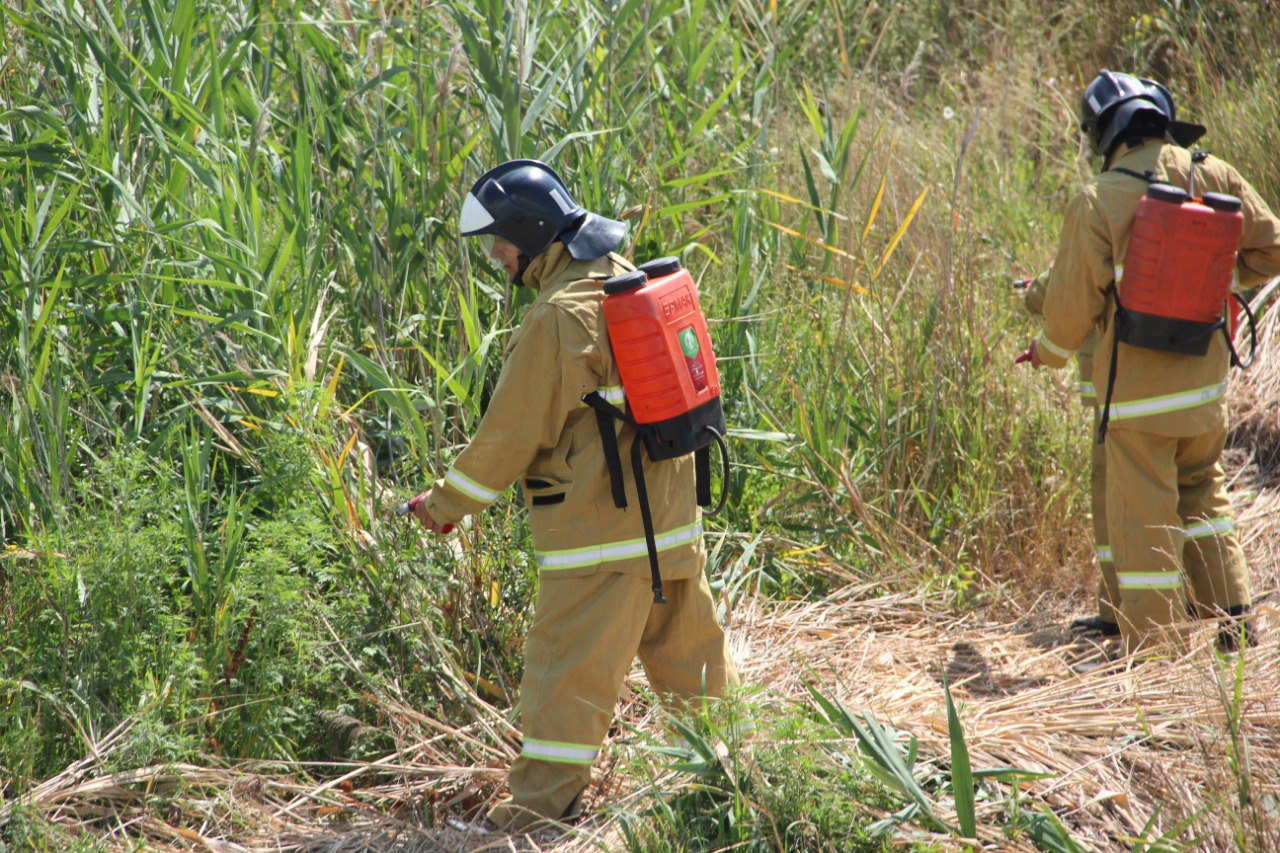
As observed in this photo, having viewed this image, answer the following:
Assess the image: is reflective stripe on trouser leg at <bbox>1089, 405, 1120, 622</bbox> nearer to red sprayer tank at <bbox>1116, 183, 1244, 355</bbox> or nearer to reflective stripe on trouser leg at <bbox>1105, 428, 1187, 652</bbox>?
reflective stripe on trouser leg at <bbox>1105, 428, 1187, 652</bbox>

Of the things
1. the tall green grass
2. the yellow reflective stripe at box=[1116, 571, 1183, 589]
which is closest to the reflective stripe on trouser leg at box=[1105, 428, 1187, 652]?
the yellow reflective stripe at box=[1116, 571, 1183, 589]

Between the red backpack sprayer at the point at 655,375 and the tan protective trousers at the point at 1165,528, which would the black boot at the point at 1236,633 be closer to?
the tan protective trousers at the point at 1165,528

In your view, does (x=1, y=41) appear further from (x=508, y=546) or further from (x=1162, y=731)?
(x=1162, y=731)

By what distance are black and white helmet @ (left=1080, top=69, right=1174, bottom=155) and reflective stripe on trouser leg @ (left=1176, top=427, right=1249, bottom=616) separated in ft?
3.41

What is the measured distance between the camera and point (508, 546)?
3418mm

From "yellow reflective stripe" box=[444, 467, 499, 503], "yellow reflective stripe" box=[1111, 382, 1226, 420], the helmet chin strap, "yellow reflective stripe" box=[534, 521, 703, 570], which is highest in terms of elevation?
the helmet chin strap

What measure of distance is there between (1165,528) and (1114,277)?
82 cm

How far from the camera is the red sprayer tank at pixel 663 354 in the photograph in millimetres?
2734

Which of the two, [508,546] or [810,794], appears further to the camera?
[508,546]

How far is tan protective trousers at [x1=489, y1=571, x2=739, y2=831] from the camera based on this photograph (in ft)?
9.40

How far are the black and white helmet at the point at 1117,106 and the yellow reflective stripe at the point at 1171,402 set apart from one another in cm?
85

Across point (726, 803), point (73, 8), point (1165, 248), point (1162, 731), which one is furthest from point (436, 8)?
point (1162, 731)

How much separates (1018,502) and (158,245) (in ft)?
10.8

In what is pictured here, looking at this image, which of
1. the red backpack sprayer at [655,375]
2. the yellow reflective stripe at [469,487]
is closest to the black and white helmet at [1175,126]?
the red backpack sprayer at [655,375]
